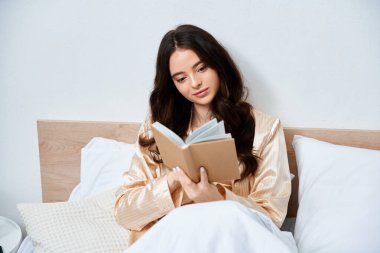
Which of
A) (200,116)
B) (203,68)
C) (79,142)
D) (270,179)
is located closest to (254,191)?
(270,179)

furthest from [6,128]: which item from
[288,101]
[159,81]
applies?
[288,101]

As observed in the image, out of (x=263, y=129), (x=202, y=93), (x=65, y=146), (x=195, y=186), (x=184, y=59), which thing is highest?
(x=184, y=59)

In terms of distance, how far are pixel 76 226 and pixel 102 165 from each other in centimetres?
31

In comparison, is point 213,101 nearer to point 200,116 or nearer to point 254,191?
point 200,116

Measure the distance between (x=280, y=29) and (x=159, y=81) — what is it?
1.48 feet

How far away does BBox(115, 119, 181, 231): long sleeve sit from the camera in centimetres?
117

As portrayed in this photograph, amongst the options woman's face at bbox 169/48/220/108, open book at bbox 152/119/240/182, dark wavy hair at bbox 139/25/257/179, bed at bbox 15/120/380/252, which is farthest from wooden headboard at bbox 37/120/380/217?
open book at bbox 152/119/240/182

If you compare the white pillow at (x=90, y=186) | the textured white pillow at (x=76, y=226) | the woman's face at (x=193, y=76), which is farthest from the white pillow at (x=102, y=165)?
the woman's face at (x=193, y=76)

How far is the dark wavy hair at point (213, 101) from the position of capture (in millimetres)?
1183

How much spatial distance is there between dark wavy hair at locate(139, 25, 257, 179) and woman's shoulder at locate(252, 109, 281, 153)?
0.06 ft

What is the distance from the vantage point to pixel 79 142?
5.32 ft

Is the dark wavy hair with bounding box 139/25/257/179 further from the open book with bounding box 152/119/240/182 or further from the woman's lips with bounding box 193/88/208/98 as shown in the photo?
the open book with bounding box 152/119/240/182

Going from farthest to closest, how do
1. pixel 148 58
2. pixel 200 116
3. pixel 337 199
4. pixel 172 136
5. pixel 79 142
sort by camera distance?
pixel 79 142 → pixel 148 58 → pixel 200 116 → pixel 337 199 → pixel 172 136

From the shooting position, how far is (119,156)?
4.97 feet
